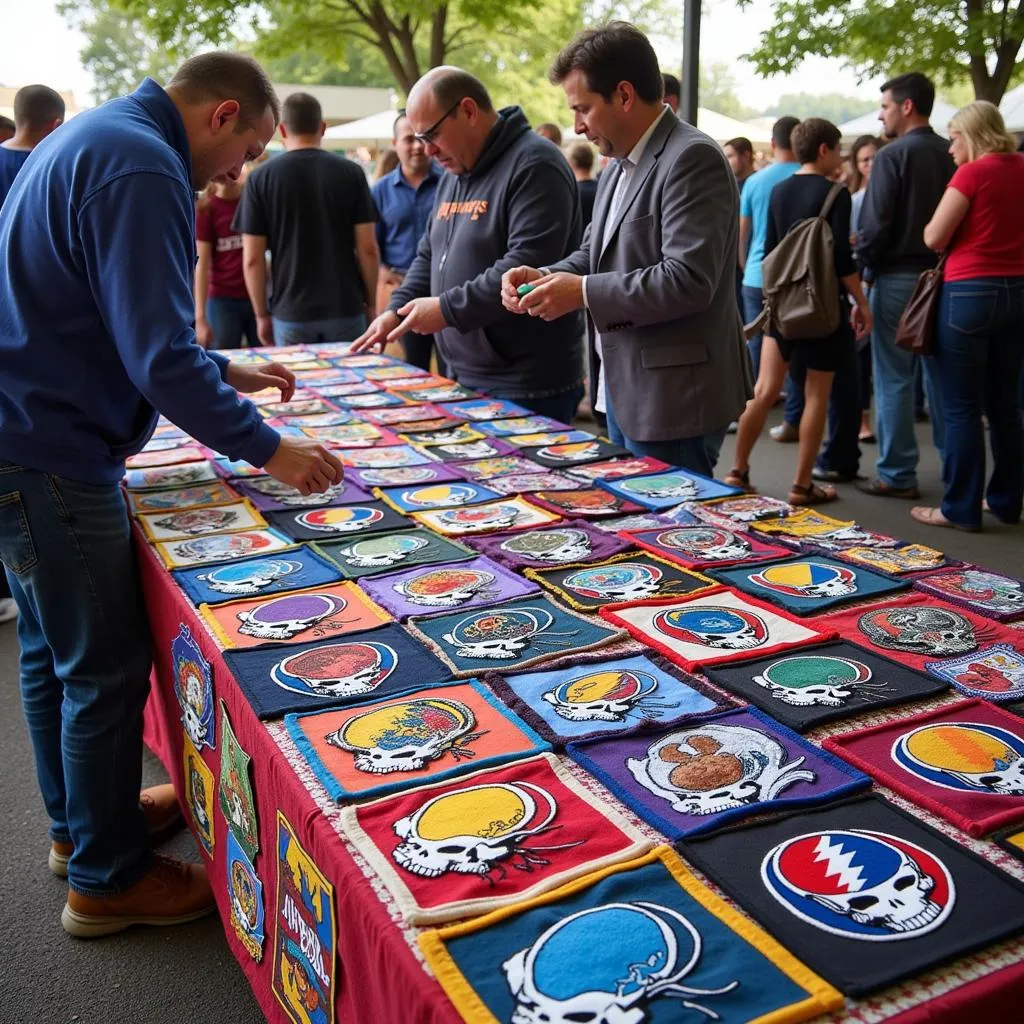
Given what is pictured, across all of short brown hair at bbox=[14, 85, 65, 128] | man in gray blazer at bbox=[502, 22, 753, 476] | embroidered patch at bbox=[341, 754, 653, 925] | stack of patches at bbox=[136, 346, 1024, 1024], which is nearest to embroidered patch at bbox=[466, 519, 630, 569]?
stack of patches at bbox=[136, 346, 1024, 1024]

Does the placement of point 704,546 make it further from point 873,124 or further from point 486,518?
point 873,124

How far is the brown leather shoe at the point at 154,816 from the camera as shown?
7.02 feet

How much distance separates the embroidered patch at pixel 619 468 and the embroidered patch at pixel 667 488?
0.11ft

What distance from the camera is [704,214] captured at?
2.33 metres

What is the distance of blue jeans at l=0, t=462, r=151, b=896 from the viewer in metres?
1.71

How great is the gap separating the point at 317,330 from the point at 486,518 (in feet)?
9.63

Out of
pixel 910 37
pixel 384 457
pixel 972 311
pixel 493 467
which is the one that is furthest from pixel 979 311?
pixel 910 37

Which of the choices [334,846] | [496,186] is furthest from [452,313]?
[334,846]

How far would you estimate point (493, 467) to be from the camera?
2.55m

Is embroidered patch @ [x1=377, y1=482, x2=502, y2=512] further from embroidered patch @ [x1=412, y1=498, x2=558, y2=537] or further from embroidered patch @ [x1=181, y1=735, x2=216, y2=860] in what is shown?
embroidered patch @ [x1=181, y1=735, x2=216, y2=860]

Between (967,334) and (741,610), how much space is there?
298cm

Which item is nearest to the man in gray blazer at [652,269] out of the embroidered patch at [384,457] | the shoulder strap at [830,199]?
the embroidered patch at [384,457]

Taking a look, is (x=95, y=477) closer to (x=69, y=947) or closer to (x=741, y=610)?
(x=69, y=947)

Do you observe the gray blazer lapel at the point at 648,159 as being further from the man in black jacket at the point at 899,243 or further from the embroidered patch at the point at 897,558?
the man in black jacket at the point at 899,243
